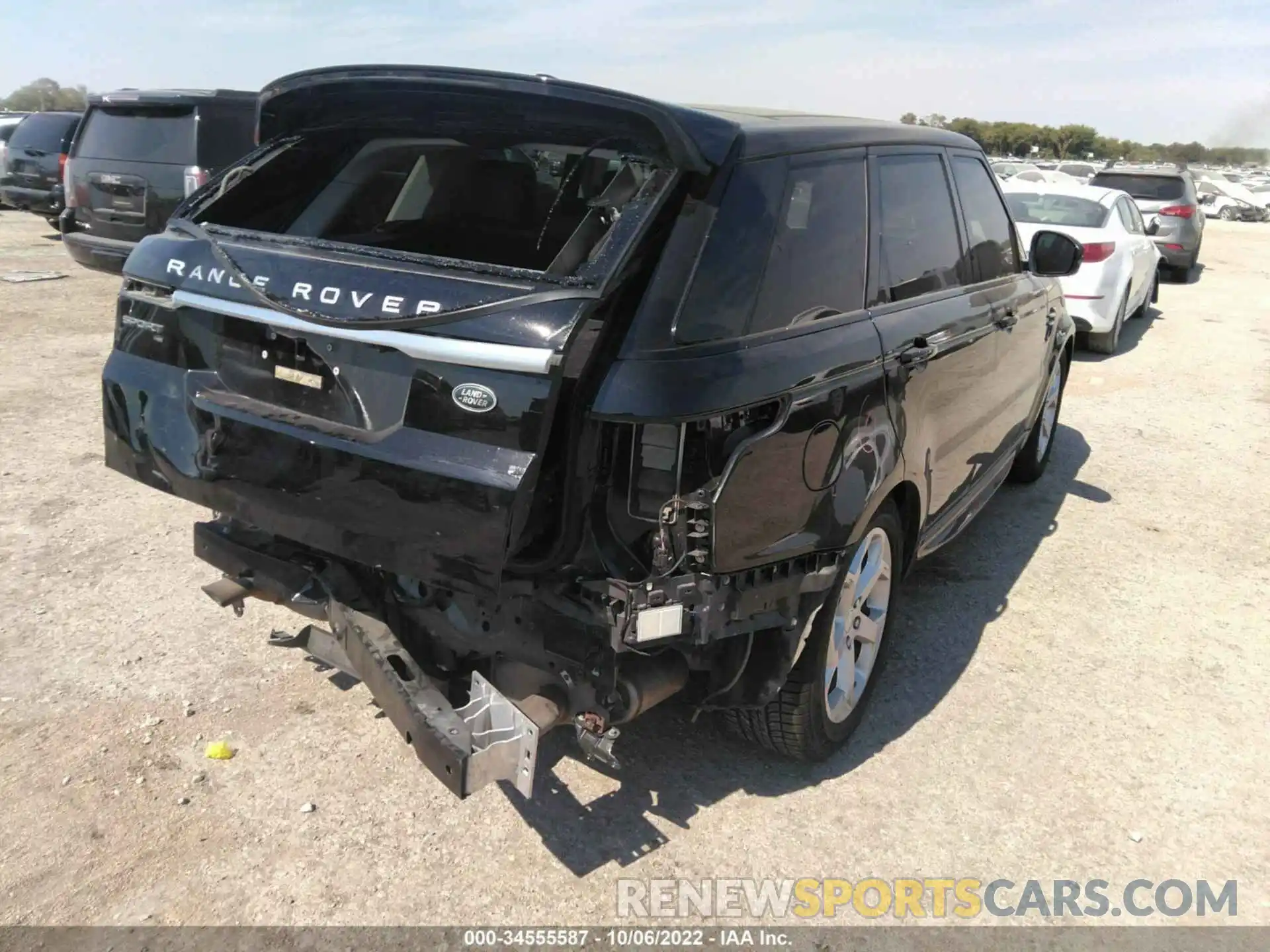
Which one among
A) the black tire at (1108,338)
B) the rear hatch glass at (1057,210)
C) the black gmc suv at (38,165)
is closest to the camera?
the black tire at (1108,338)

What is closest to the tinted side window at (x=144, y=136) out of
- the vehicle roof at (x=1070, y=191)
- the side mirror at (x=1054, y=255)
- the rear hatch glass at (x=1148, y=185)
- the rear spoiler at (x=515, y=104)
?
the rear spoiler at (x=515, y=104)

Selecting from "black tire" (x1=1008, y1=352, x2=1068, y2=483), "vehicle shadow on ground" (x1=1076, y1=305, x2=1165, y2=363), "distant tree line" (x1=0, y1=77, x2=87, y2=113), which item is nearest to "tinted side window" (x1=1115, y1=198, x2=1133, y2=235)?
"vehicle shadow on ground" (x1=1076, y1=305, x2=1165, y2=363)

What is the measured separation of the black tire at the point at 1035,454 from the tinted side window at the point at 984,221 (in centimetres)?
124

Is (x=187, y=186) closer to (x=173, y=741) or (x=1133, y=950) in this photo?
(x=173, y=741)

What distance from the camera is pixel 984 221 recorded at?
4.50m

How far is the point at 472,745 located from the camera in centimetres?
252

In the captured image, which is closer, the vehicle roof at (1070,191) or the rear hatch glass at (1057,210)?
the rear hatch glass at (1057,210)

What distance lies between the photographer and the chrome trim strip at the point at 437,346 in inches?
93.5

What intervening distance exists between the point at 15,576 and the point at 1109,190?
1065 cm

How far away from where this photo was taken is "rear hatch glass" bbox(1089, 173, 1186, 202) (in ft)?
52.2

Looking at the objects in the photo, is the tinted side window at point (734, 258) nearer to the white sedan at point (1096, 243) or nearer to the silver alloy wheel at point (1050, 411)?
the silver alloy wheel at point (1050, 411)

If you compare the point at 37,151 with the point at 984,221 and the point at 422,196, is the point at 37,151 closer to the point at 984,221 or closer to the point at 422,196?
the point at 422,196

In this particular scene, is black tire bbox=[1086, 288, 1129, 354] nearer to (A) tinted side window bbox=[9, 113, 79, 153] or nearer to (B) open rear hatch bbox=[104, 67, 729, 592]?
(B) open rear hatch bbox=[104, 67, 729, 592]

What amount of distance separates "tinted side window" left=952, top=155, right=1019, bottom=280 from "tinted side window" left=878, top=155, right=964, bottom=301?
0.21 m
